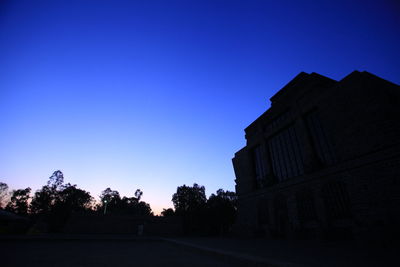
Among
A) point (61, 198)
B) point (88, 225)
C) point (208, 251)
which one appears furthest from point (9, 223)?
point (61, 198)

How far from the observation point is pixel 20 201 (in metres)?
79.7

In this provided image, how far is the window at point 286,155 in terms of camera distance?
18641mm

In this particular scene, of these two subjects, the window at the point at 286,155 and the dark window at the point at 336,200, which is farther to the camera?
the window at the point at 286,155

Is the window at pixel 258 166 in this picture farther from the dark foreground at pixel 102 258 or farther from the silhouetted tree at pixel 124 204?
the silhouetted tree at pixel 124 204

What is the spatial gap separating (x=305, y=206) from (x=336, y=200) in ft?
9.41

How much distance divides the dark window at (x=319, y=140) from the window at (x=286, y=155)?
1.63 metres

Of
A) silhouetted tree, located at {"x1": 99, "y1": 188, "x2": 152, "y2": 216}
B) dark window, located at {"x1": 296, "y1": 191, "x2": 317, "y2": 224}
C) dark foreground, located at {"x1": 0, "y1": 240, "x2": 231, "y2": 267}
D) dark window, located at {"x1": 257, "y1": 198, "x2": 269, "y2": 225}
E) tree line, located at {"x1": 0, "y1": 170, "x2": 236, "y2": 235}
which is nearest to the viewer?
dark foreground, located at {"x1": 0, "y1": 240, "x2": 231, "y2": 267}

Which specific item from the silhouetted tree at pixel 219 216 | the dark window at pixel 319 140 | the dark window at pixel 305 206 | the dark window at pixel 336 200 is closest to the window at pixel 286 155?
the dark window at pixel 319 140

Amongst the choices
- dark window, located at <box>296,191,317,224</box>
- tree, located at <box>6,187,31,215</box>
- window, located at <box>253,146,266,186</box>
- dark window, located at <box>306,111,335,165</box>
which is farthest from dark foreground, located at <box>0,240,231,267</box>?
tree, located at <box>6,187,31,215</box>

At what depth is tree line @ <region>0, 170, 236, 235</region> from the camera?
4603 cm

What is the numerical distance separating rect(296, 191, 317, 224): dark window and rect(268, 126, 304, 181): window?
2.24 meters

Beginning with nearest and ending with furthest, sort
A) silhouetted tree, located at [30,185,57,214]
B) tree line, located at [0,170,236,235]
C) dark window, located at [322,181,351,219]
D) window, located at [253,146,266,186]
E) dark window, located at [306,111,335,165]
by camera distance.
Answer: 1. dark window, located at [322,181,351,219]
2. dark window, located at [306,111,335,165]
3. window, located at [253,146,266,186]
4. tree line, located at [0,170,236,235]
5. silhouetted tree, located at [30,185,57,214]

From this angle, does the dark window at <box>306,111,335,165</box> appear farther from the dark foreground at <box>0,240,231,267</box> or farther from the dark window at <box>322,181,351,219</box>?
the dark foreground at <box>0,240,231,267</box>

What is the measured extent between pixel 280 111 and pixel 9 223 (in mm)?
39201
